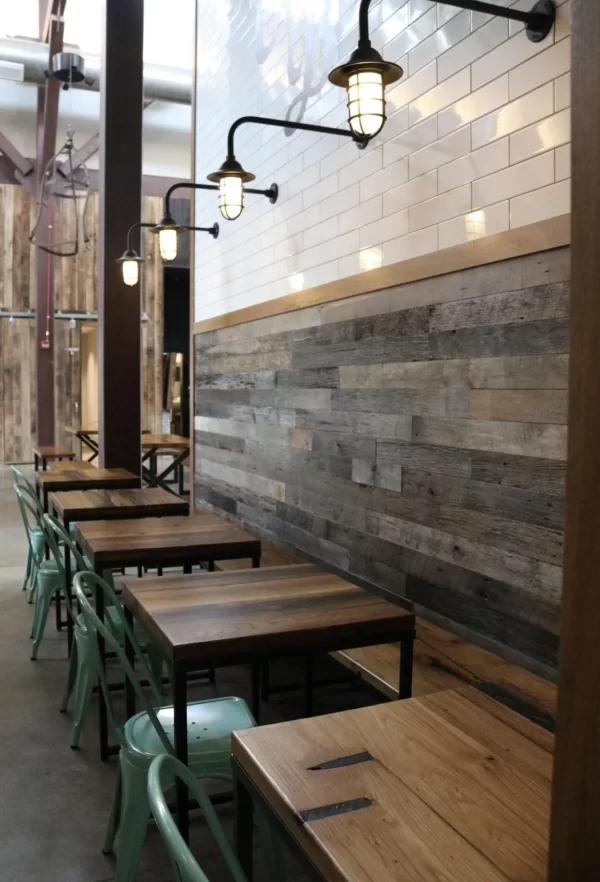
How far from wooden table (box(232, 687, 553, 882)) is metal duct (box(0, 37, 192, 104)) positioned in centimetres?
946

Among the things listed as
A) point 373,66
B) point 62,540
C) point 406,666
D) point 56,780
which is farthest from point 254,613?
point 373,66

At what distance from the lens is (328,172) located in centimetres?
367

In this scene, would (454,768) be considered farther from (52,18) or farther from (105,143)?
(52,18)

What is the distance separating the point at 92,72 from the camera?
397 inches

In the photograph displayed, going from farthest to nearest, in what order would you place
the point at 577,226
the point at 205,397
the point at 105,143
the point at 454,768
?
the point at 105,143
the point at 205,397
the point at 454,768
the point at 577,226

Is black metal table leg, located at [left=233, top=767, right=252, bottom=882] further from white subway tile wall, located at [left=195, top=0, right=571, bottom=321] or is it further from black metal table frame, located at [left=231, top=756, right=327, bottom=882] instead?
white subway tile wall, located at [left=195, top=0, right=571, bottom=321]

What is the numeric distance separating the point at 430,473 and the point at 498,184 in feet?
3.30

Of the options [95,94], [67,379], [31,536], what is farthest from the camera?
[67,379]

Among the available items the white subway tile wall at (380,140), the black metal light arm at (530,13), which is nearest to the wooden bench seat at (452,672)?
the white subway tile wall at (380,140)

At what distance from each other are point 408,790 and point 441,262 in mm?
1965

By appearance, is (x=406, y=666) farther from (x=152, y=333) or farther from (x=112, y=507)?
(x=152, y=333)

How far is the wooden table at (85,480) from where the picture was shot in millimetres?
4801

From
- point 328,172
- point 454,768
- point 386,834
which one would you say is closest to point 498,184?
point 328,172

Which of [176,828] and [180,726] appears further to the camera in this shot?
[180,726]
